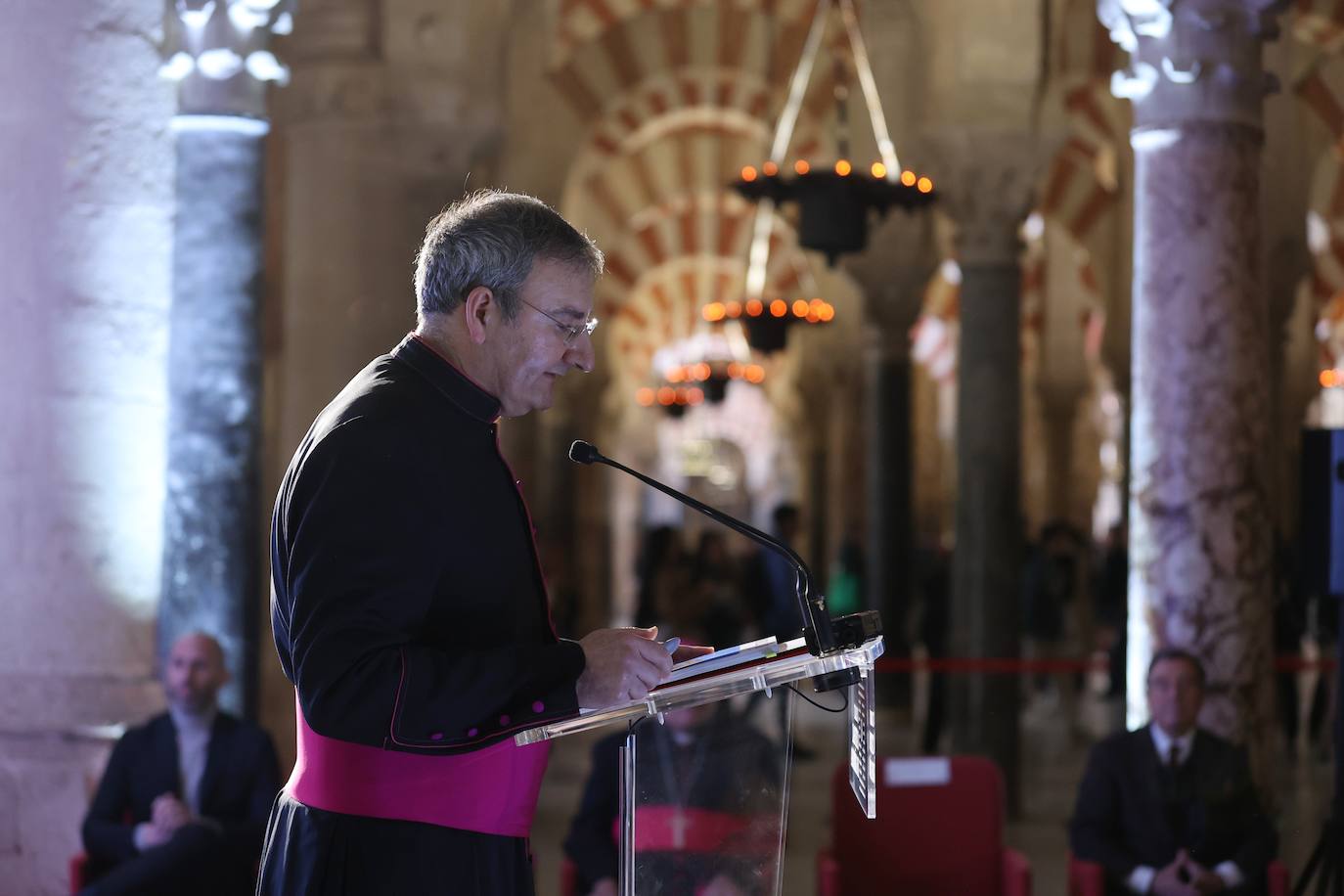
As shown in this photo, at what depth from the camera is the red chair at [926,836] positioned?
4539mm

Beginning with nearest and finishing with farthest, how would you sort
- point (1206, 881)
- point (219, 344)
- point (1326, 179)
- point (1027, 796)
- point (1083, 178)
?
point (1206, 881), point (219, 344), point (1027, 796), point (1083, 178), point (1326, 179)

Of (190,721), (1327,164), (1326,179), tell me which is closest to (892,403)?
(1327,164)

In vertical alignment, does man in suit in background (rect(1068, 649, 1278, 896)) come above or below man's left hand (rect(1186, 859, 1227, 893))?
above

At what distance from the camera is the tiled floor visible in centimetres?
641

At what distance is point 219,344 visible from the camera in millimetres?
5395

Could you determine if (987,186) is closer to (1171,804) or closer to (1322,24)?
(1322,24)

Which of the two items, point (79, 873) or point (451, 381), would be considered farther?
point (79, 873)

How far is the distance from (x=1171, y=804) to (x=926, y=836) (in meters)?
0.65

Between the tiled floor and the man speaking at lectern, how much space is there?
308 cm

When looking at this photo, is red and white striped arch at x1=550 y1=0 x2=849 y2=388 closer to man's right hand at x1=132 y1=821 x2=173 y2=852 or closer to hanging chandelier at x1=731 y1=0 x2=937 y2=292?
hanging chandelier at x1=731 y1=0 x2=937 y2=292

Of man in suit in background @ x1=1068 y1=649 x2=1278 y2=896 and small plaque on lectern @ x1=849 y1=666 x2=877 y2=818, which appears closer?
small plaque on lectern @ x1=849 y1=666 x2=877 y2=818

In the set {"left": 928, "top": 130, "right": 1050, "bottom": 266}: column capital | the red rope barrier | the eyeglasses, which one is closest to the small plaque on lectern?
the eyeglasses

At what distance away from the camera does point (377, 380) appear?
195cm

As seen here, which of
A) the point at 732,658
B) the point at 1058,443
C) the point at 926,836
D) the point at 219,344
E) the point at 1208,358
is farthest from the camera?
the point at 1058,443
